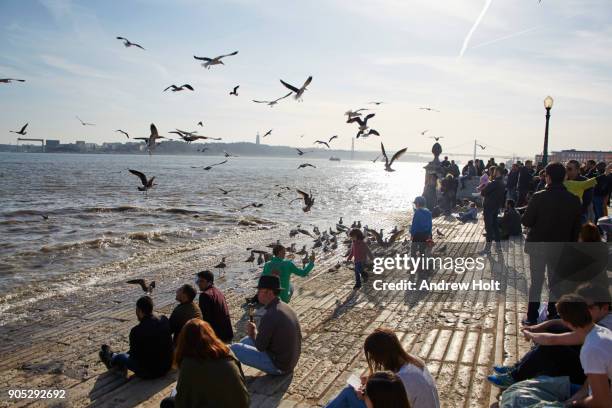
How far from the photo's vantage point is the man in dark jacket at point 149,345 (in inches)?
222

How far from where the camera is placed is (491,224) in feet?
38.4

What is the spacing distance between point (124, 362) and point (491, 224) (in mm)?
9009

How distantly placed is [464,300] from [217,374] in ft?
18.9

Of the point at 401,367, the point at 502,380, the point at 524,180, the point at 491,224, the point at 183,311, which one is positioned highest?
the point at 524,180

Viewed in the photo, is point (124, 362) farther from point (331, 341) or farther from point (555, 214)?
point (555, 214)

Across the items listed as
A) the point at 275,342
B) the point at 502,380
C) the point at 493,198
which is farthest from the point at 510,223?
the point at 275,342

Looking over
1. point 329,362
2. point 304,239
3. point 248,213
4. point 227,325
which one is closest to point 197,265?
point 304,239

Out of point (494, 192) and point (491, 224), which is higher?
point (494, 192)

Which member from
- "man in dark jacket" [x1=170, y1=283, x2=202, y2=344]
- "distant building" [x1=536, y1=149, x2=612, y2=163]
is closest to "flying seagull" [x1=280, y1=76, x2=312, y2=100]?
"man in dark jacket" [x1=170, y1=283, x2=202, y2=344]

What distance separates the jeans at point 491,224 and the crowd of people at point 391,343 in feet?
9.81

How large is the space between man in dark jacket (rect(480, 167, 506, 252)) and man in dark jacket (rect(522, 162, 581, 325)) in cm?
471

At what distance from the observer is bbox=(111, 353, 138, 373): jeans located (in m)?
5.75

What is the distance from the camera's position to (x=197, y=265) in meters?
15.1

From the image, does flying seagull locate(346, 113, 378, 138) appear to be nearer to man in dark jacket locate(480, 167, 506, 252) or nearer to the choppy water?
man in dark jacket locate(480, 167, 506, 252)
